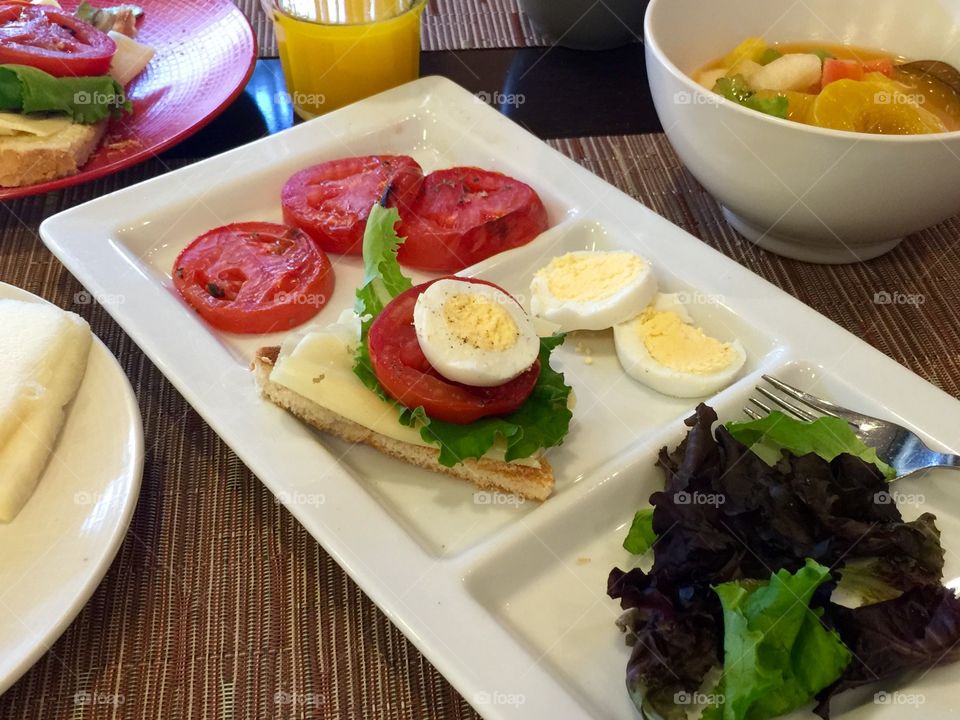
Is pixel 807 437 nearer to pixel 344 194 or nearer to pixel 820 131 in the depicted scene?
pixel 820 131

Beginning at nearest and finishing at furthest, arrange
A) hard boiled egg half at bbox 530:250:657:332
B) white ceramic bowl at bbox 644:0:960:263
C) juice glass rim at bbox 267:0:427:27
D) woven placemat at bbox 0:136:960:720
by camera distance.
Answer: woven placemat at bbox 0:136:960:720
white ceramic bowl at bbox 644:0:960:263
hard boiled egg half at bbox 530:250:657:332
juice glass rim at bbox 267:0:427:27

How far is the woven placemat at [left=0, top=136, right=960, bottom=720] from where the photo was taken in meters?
1.56

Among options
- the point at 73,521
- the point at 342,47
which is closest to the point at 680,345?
the point at 73,521

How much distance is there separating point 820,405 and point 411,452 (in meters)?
0.98

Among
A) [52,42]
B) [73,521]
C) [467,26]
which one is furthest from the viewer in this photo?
[467,26]

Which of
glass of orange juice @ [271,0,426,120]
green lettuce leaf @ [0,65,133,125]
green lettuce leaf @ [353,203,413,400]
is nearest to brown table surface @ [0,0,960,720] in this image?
green lettuce leaf @ [0,65,133,125]

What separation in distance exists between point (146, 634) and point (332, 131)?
1767 millimetres

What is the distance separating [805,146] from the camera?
6.83 feet

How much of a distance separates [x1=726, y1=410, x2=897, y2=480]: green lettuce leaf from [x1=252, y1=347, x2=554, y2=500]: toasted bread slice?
1.51 ft

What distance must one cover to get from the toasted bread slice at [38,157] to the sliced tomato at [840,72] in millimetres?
2367

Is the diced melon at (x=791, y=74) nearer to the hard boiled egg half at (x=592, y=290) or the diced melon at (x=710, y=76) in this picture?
the diced melon at (x=710, y=76)

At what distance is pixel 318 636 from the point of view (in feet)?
5.44

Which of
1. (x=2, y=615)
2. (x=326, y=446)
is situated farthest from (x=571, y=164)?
(x=2, y=615)

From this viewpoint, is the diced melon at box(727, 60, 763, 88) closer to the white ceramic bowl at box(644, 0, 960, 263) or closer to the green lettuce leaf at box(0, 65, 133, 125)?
the white ceramic bowl at box(644, 0, 960, 263)
